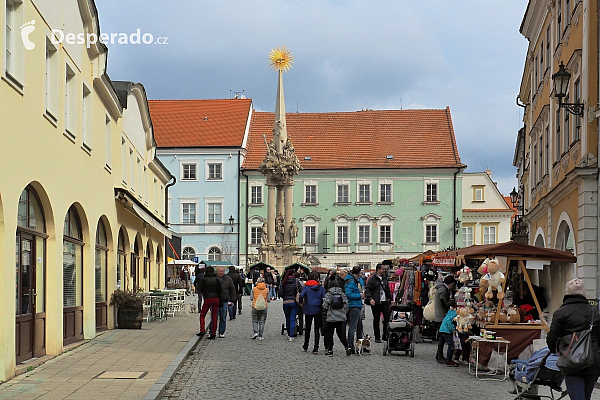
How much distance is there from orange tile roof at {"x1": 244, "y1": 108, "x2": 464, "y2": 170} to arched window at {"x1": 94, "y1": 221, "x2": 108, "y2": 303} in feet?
157

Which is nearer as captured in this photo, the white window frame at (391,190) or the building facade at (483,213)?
the white window frame at (391,190)

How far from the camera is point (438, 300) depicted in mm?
16016

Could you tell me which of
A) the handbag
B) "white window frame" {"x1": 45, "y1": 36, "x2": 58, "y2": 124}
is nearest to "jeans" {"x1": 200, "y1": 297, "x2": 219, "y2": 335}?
"white window frame" {"x1": 45, "y1": 36, "x2": 58, "y2": 124}

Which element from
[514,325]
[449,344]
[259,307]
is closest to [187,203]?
[259,307]

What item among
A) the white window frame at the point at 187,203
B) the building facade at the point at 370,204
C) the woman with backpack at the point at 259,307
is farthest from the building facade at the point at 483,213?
the woman with backpack at the point at 259,307

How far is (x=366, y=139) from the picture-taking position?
7262 centimetres

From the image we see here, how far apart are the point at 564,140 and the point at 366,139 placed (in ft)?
161

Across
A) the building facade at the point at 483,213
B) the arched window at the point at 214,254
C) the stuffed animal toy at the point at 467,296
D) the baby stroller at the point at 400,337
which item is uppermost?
the building facade at the point at 483,213

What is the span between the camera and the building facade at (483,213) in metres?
72.2

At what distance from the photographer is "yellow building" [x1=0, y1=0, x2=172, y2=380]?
A: 488 inches

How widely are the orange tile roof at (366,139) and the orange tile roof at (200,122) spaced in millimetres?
1928

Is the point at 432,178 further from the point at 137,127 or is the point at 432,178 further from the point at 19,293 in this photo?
the point at 19,293

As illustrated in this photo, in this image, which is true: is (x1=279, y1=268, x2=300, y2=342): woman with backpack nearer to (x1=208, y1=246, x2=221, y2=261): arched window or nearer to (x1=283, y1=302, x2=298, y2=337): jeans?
(x1=283, y1=302, x2=298, y2=337): jeans

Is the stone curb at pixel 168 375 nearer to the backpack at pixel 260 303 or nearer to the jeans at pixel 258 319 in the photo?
the backpack at pixel 260 303
